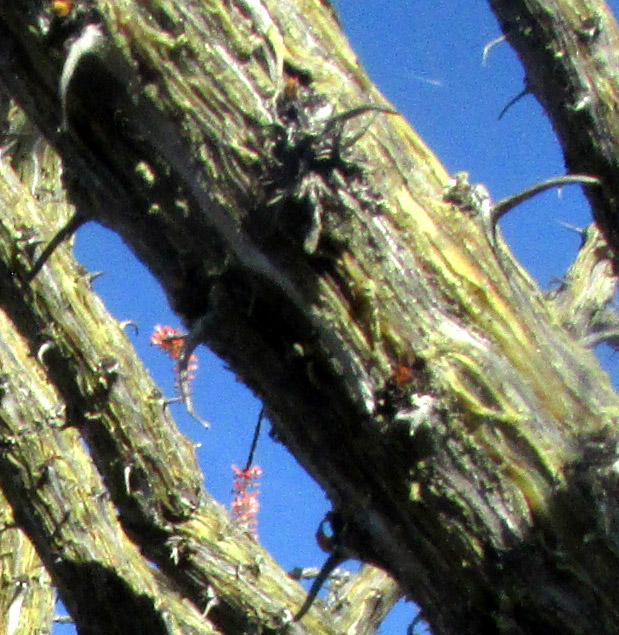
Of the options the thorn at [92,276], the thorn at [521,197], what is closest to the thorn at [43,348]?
the thorn at [92,276]

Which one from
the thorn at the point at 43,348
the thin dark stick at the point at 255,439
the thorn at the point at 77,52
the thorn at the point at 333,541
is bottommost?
the thorn at the point at 333,541

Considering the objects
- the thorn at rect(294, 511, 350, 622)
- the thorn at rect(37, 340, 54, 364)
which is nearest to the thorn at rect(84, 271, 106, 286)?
the thorn at rect(37, 340, 54, 364)

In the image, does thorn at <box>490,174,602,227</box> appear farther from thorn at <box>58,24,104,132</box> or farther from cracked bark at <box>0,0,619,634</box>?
thorn at <box>58,24,104,132</box>

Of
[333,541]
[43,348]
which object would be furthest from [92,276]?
[333,541]

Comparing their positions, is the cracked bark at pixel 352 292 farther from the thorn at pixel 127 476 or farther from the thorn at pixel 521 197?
the thorn at pixel 127 476

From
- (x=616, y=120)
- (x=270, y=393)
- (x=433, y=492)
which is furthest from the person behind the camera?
(x=616, y=120)

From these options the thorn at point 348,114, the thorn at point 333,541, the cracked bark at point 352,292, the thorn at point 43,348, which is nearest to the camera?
the thorn at point 348,114

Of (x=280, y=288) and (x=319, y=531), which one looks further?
(x=319, y=531)

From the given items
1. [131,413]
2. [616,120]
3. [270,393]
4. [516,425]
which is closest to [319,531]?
[270,393]

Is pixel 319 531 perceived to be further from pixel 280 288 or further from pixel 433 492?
pixel 280 288
